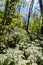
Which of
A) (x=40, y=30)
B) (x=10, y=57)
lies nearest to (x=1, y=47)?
(x=10, y=57)

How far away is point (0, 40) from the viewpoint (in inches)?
244

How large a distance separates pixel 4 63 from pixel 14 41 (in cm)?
304

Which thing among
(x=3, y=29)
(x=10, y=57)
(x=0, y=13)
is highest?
(x=0, y=13)

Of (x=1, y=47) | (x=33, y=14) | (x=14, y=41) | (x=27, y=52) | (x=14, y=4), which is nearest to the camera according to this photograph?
(x=14, y=4)

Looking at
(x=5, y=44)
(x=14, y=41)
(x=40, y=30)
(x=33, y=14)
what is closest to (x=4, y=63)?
(x=5, y=44)

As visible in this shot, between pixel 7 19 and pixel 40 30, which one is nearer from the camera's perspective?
pixel 7 19

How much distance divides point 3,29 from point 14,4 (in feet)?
3.32

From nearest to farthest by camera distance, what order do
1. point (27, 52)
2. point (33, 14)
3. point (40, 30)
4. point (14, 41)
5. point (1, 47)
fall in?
point (27, 52), point (1, 47), point (14, 41), point (40, 30), point (33, 14)

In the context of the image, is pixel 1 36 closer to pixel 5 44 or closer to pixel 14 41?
pixel 5 44

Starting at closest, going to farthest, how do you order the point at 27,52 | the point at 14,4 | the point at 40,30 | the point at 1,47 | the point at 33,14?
the point at 14,4 < the point at 27,52 < the point at 1,47 < the point at 40,30 < the point at 33,14

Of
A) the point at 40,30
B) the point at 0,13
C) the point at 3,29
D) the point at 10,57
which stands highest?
the point at 0,13

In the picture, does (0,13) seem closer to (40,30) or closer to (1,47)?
(1,47)

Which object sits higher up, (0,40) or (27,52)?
(0,40)

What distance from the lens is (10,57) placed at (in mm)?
4484
